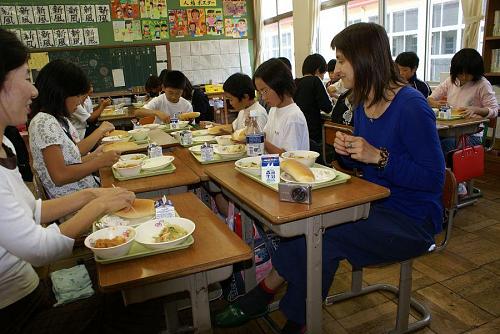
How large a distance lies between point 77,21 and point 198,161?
622 centimetres

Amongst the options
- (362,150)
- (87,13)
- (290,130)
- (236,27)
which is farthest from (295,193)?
(236,27)

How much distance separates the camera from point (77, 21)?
7.03 meters

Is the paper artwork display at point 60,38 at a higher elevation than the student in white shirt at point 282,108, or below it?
higher

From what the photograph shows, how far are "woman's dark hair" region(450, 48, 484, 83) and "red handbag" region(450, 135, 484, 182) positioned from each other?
1225mm

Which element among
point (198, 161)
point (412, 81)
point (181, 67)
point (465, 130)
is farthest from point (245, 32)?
point (198, 161)

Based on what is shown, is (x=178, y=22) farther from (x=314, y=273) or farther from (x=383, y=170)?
(x=314, y=273)

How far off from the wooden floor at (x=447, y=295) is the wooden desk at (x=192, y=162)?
29.6 inches

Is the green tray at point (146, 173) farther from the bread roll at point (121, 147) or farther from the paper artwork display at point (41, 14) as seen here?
the paper artwork display at point (41, 14)

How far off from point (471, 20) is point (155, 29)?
17.7 feet

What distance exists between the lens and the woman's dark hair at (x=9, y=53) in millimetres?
1064

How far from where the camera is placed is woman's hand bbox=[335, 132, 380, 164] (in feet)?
4.83

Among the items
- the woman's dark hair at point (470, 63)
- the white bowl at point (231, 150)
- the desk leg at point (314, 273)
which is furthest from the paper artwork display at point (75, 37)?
the desk leg at point (314, 273)

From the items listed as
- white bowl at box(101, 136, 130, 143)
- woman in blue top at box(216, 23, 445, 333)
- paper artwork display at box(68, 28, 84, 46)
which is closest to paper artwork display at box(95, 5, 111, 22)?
paper artwork display at box(68, 28, 84, 46)

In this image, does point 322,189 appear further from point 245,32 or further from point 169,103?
point 245,32
